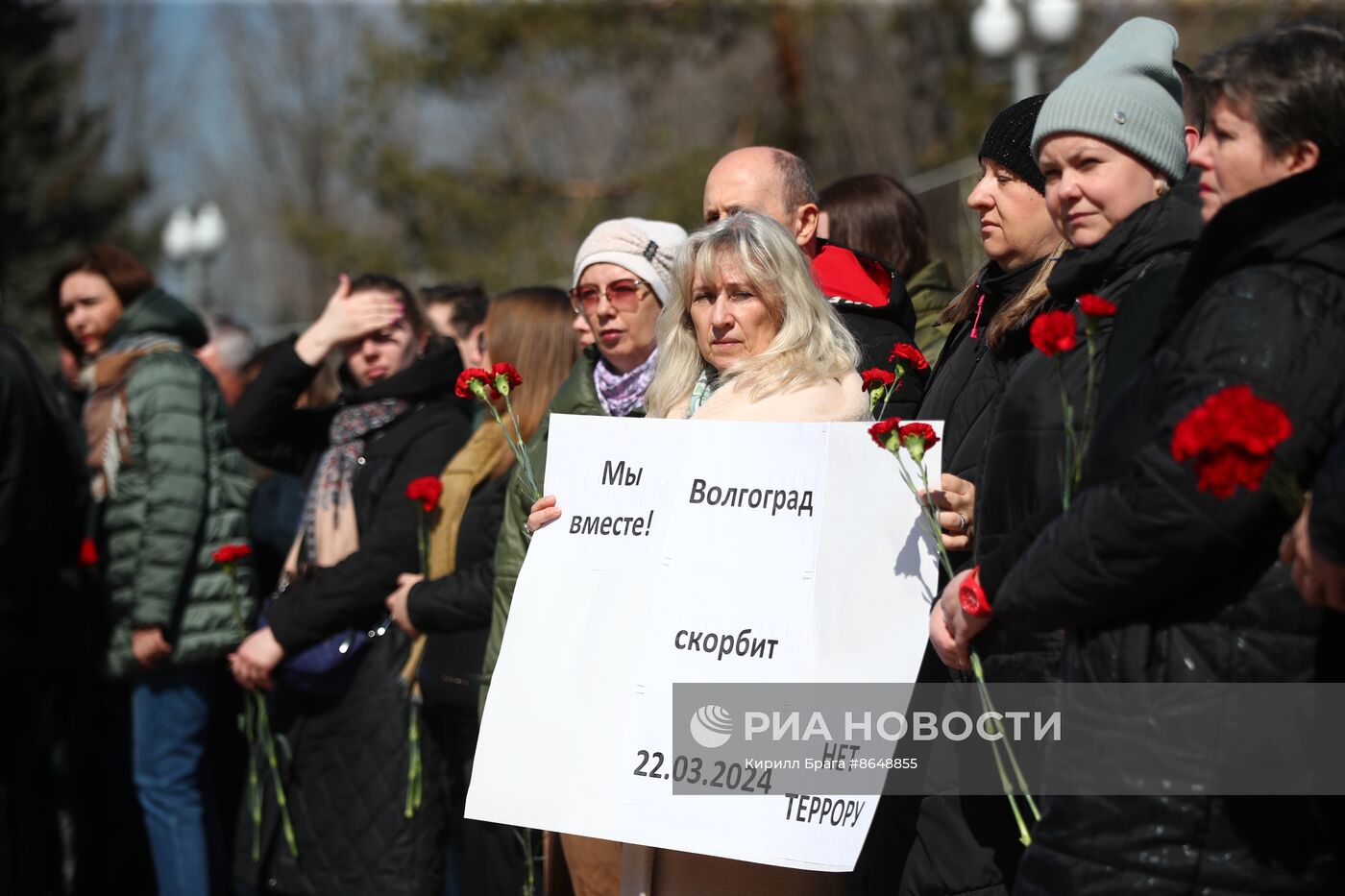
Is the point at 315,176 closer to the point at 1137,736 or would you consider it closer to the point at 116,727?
the point at 116,727

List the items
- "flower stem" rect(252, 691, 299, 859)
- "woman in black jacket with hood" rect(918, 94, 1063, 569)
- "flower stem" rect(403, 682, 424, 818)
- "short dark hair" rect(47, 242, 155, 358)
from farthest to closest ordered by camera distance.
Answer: "short dark hair" rect(47, 242, 155, 358), "flower stem" rect(252, 691, 299, 859), "flower stem" rect(403, 682, 424, 818), "woman in black jacket with hood" rect(918, 94, 1063, 569)

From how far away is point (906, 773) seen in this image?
329 cm

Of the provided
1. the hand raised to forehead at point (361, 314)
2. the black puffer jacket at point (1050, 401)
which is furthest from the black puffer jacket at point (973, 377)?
the hand raised to forehead at point (361, 314)

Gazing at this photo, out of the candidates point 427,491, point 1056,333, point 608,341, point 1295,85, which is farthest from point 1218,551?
point 427,491

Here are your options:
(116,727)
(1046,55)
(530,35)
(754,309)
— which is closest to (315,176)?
(530,35)

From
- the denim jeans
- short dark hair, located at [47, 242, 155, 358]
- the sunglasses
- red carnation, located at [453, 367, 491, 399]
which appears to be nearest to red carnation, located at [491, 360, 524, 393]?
red carnation, located at [453, 367, 491, 399]

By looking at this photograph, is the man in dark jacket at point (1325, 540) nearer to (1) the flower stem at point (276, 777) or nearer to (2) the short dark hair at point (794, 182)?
(2) the short dark hair at point (794, 182)

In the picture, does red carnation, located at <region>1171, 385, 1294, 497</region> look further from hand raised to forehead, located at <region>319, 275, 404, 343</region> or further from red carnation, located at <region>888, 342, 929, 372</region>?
hand raised to forehead, located at <region>319, 275, 404, 343</region>

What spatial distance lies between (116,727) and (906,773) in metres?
4.34

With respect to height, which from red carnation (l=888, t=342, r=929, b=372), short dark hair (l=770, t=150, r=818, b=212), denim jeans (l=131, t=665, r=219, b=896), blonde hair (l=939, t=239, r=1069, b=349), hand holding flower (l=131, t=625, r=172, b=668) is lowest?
denim jeans (l=131, t=665, r=219, b=896)

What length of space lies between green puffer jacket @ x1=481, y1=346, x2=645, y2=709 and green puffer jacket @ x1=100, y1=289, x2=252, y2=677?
1893mm

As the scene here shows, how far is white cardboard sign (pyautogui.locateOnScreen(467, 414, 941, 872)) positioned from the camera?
10.2ft

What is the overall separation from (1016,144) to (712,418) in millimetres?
925

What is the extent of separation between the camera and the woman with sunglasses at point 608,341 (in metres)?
4.21
